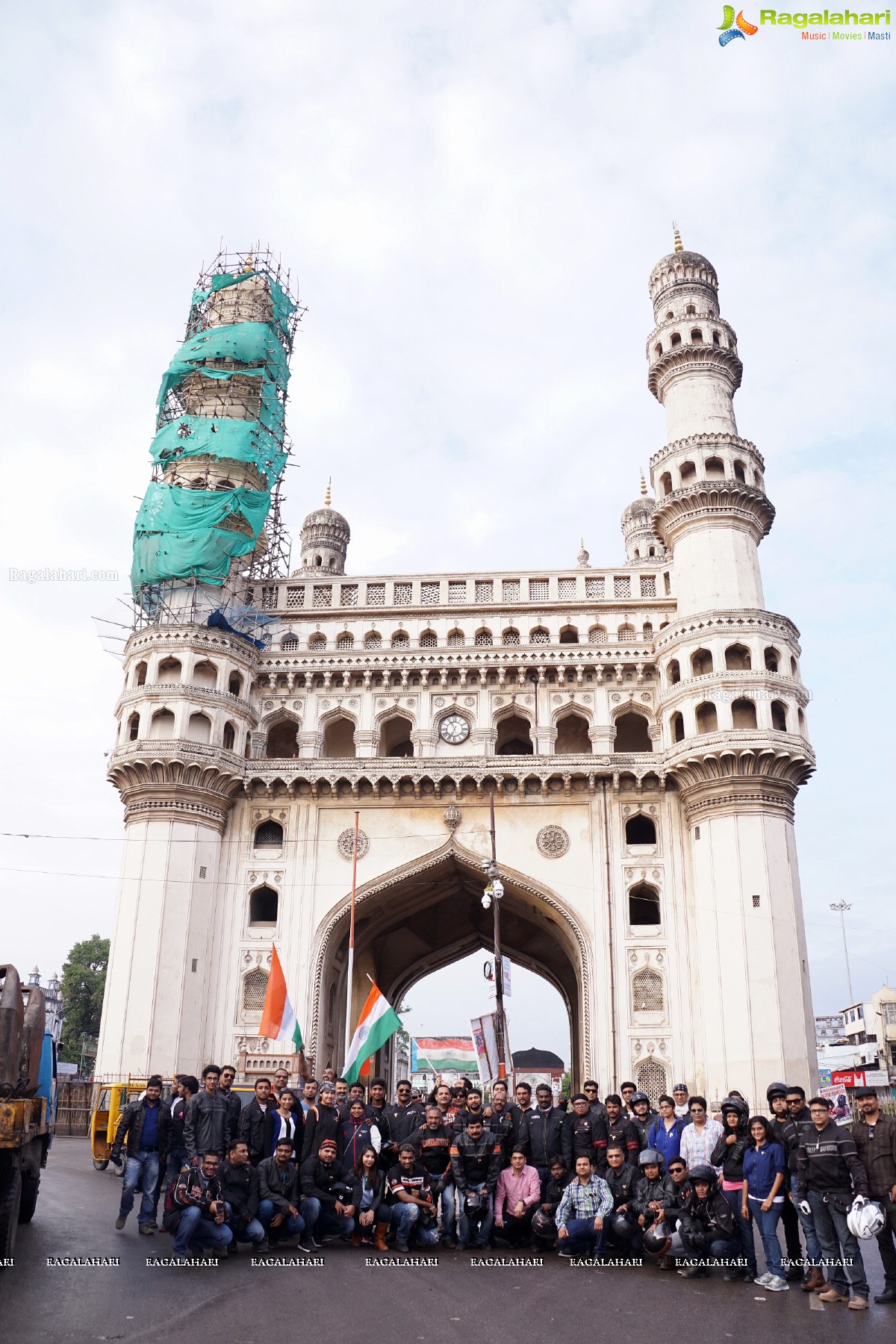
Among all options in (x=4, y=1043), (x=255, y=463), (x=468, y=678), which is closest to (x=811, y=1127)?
(x=4, y=1043)

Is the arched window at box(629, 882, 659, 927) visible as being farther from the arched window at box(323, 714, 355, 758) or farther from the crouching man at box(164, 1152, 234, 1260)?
the crouching man at box(164, 1152, 234, 1260)

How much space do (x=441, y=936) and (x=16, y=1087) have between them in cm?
2839

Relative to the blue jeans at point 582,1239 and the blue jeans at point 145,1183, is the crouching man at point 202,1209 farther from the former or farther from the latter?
the blue jeans at point 582,1239

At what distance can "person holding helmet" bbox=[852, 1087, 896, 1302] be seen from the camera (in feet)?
31.2

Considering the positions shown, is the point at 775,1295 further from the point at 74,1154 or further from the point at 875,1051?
the point at 875,1051

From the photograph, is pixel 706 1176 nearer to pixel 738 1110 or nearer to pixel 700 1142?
pixel 738 1110

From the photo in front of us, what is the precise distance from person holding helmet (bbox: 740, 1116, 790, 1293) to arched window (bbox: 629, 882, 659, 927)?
18.9 metres

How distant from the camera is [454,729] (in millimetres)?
32281

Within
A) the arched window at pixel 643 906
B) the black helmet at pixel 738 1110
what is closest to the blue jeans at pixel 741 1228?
the black helmet at pixel 738 1110

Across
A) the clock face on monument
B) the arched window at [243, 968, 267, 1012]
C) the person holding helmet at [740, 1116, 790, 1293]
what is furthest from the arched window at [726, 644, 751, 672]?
the person holding helmet at [740, 1116, 790, 1293]

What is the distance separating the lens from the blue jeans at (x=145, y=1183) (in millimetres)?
12422

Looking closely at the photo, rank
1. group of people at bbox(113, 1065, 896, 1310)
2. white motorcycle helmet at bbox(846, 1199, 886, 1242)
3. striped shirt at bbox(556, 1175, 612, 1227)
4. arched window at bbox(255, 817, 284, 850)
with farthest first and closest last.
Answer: arched window at bbox(255, 817, 284, 850)
striped shirt at bbox(556, 1175, 612, 1227)
group of people at bbox(113, 1065, 896, 1310)
white motorcycle helmet at bbox(846, 1199, 886, 1242)

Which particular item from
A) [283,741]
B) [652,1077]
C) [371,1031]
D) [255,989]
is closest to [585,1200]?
[371,1031]

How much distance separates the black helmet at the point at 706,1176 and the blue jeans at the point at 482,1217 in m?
2.34
